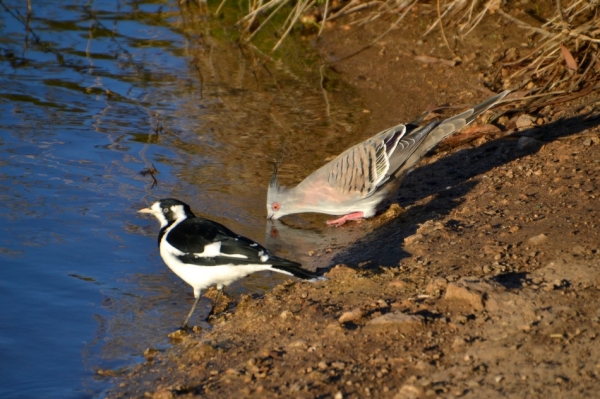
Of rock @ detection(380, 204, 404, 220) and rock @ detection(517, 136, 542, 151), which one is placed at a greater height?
rock @ detection(517, 136, 542, 151)

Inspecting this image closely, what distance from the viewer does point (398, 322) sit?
14.9 ft

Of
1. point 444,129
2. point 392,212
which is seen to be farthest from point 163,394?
point 444,129

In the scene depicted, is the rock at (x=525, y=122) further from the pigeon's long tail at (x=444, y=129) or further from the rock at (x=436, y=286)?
the rock at (x=436, y=286)

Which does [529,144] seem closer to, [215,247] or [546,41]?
[546,41]

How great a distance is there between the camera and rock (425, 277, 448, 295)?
495cm

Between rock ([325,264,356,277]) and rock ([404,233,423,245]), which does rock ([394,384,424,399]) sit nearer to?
rock ([325,264,356,277])

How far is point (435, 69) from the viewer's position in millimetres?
10438

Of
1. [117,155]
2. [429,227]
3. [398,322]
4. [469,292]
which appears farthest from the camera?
[117,155]

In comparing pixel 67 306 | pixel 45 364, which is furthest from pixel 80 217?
pixel 45 364

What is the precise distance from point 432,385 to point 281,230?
12.3 ft

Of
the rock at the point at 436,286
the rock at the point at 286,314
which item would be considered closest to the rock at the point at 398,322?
the rock at the point at 436,286

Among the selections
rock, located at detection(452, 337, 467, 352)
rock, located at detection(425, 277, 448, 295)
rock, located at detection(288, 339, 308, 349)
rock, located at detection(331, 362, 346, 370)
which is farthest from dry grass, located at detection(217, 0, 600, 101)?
rock, located at detection(331, 362, 346, 370)

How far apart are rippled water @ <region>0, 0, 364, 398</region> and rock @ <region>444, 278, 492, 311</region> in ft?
6.03

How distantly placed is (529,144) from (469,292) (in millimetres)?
3458
